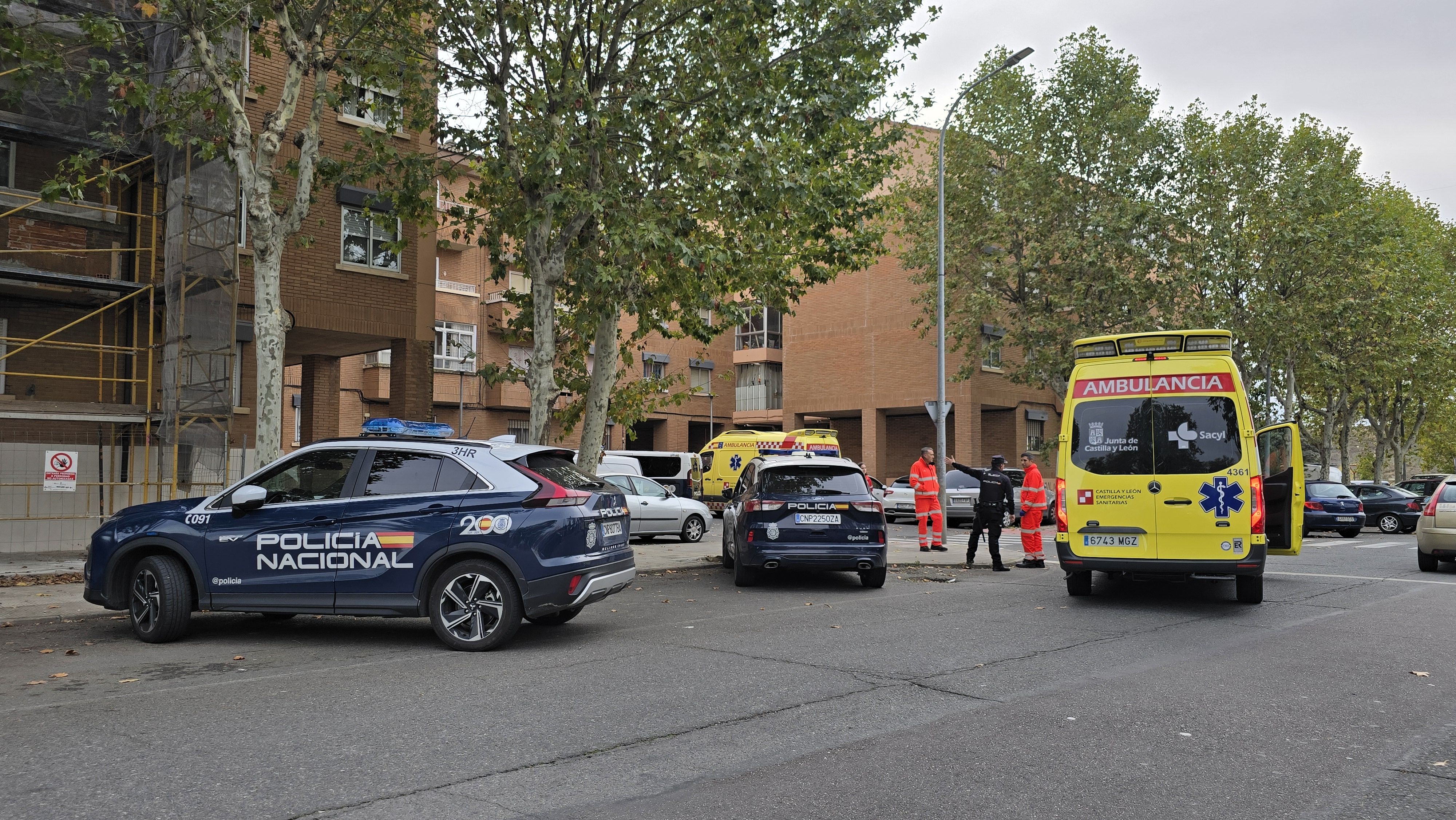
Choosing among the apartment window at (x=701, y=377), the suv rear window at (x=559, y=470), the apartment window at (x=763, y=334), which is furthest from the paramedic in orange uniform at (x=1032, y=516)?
the apartment window at (x=763, y=334)

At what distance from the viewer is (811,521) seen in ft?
40.6

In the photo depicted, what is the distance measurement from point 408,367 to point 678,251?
999 cm

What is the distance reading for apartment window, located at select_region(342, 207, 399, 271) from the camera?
67.8 ft

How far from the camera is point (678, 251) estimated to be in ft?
44.3

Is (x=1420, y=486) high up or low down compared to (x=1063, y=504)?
down

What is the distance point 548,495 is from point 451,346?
99.5 ft

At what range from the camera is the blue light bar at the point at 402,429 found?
878cm

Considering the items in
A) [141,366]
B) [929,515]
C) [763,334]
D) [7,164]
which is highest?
[763,334]

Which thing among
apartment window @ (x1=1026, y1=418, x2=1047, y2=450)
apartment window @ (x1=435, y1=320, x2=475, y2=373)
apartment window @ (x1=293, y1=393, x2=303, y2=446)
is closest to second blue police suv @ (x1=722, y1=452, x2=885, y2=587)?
apartment window @ (x1=293, y1=393, x2=303, y2=446)

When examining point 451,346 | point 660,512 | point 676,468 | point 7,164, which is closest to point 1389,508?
point 676,468

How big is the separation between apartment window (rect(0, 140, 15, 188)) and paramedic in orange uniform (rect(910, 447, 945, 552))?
1519 cm

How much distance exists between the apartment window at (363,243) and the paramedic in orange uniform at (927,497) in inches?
426

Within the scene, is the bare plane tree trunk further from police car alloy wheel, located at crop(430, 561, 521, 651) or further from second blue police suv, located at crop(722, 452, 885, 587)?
police car alloy wheel, located at crop(430, 561, 521, 651)

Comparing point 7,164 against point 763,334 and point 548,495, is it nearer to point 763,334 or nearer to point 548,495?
point 548,495
